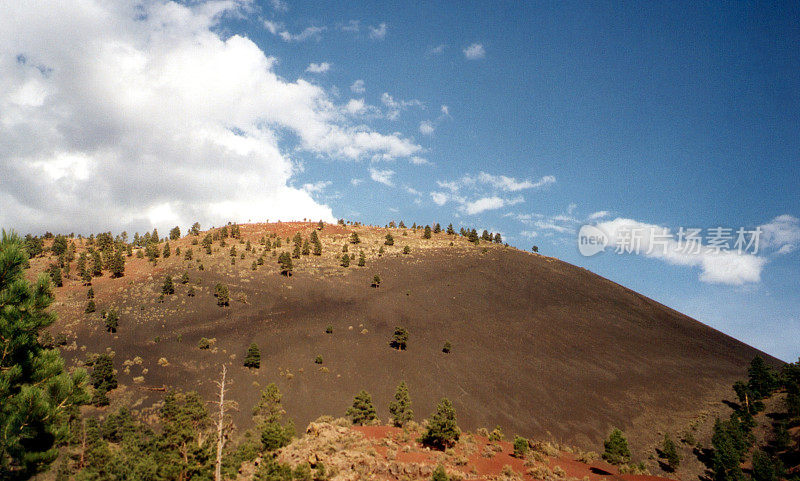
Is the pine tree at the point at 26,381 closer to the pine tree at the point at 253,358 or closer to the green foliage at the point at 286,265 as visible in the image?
the pine tree at the point at 253,358

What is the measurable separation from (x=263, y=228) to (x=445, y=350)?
88.0 meters

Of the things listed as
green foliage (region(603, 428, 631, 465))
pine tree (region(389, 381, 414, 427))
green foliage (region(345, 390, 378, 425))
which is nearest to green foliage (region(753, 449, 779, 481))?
green foliage (region(603, 428, 631, 465))

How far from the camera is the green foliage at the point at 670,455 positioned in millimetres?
37531

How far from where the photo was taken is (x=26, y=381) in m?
7.18

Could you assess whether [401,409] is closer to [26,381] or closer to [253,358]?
[253,358]

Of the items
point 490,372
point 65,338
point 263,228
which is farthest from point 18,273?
point 263,228

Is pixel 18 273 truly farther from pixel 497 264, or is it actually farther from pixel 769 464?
pixel 497 264

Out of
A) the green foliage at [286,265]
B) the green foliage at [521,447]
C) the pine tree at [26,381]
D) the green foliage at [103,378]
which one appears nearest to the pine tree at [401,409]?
the green foliage at [521,447]

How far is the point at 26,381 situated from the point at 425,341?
57.0 m

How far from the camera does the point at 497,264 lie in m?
96.4

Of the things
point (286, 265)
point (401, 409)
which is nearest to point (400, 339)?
point (401, 409)

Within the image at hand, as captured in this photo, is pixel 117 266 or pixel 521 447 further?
pixel 117 266

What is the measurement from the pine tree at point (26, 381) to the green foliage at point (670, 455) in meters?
49.4

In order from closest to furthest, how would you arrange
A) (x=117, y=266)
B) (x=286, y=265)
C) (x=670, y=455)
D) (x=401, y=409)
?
(x=401, y=409), (x=670, y=455), (x=117, y=266), (x=286, y=265)
